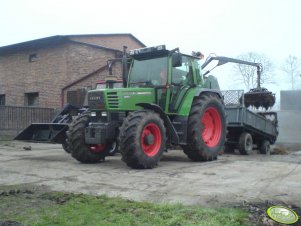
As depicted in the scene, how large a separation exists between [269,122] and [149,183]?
8969 mm

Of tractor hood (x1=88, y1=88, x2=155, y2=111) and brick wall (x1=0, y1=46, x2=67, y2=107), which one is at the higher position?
brick wall (x1=0, y1=46, x2=67, y2=107)

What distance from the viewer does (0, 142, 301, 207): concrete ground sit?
518 cm

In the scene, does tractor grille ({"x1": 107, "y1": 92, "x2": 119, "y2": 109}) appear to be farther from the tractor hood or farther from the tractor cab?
the tractor cab

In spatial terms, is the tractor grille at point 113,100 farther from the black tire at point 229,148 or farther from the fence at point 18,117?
the fence at point 18,117

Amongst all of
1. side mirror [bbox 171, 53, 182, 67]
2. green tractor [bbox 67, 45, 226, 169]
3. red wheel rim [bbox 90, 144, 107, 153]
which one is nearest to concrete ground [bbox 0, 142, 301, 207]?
red wheel rim [bbox 90, 144, 107, 153]

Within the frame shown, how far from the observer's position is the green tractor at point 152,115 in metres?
7.76

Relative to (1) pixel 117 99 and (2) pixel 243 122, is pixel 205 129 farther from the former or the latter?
(1) pixel 117 99

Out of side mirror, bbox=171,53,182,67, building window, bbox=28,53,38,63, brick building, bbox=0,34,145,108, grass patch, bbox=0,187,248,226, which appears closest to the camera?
grass patch, bbox=0,187,248,226

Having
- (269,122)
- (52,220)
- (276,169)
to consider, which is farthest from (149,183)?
(269,122)

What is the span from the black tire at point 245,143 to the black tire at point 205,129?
2.48 meters

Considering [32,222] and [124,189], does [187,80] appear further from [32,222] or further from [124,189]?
[32,222]

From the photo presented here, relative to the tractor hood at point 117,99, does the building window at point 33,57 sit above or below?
Answer: above

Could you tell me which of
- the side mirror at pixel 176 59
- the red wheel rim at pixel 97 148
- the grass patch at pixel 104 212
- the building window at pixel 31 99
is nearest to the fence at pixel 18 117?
the building window at pixel 31 99

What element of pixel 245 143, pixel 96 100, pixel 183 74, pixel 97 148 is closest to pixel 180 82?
pixel 183 74
